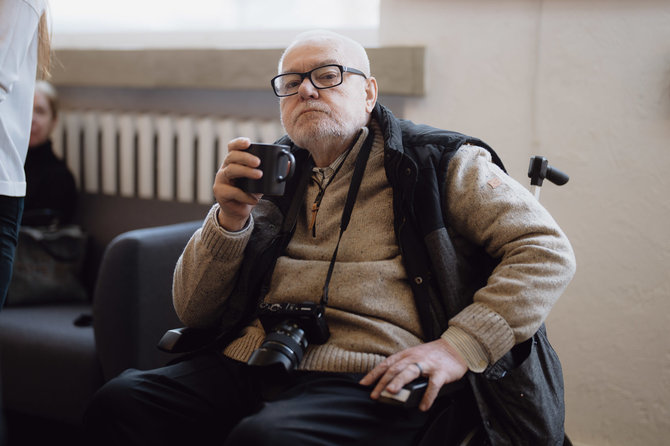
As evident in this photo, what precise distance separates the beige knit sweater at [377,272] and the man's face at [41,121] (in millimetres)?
1280

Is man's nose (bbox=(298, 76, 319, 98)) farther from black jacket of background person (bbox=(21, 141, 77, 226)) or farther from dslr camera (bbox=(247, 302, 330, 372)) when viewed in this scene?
black jacket of background person (bbox=(21, 141, 77, 226))

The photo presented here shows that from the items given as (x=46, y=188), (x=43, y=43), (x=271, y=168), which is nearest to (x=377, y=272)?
(x=271, y=168)

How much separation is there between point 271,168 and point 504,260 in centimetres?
47

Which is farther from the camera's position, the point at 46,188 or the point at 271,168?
the point at 46,188


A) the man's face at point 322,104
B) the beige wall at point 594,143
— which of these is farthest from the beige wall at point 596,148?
the man's face at point 322,104

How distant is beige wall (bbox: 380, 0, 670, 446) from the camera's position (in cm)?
170

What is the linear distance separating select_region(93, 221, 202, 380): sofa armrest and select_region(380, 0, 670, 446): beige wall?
3.16 ft

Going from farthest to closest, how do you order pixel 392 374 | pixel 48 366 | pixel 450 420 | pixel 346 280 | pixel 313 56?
pixel 48 366, pixel 313 56, pixel 346 280, pixel 450 420, pixel 392 374

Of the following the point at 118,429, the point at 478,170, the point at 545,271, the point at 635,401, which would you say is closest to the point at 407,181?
the point at 478,170

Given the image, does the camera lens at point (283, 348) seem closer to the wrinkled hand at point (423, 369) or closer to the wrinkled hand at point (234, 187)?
the wrinkled hand at point (423, 369)

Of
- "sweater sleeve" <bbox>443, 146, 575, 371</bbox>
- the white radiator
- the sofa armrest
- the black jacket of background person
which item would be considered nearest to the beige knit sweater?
"sweater sleeve" <bbox>443, 146, 575, 371</bbox>

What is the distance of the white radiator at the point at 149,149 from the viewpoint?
2.29 m

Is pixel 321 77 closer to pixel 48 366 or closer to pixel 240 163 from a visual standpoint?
pixel 240 163

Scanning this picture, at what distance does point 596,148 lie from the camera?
5.75 feet
